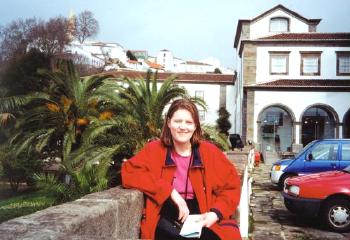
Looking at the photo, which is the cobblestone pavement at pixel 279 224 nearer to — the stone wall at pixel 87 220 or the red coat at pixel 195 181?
the red coat at pixel 195 181

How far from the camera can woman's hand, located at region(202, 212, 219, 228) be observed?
3285mm

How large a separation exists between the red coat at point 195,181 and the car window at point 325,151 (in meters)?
9.68

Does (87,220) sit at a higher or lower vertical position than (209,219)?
higher

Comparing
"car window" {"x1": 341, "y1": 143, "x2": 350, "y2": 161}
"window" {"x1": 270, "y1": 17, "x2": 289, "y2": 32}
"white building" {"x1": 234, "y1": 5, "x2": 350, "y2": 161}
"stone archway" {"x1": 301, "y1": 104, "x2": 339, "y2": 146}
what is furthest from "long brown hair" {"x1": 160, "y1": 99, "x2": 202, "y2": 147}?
"window" {"x1": 270, "y1": 17, "x2": 289, "y2": 32}

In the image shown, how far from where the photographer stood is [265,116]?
121 ft

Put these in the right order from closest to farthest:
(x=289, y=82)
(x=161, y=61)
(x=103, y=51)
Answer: (x=289, y=82) → (x=103, y=51) → (x=161, y=61)

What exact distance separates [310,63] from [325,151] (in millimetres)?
25114

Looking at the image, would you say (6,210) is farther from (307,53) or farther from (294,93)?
(307,53)

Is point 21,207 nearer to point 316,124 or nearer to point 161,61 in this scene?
point 316,124

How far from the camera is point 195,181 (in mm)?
3459

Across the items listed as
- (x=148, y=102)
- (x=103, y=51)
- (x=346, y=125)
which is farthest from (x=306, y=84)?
(x=103, y=51)

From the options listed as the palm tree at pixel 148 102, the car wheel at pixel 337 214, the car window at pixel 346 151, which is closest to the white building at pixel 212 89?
the palm tree at pixel 148 102

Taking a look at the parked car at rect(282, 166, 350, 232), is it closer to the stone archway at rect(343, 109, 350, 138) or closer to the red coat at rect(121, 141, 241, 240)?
the red coat at rect(121, 141, 241, 240)

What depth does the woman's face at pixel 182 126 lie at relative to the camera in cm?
360
